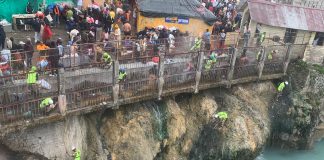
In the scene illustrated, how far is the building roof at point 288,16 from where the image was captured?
25.2 m

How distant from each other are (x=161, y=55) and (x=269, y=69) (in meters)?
8.60

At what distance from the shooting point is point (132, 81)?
1830 cm

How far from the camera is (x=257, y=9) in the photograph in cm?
2642

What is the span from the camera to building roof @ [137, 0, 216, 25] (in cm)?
2389

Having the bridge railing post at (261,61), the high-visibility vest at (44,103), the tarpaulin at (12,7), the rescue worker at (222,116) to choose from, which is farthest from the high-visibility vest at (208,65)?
the tarpaulin at (12,7)

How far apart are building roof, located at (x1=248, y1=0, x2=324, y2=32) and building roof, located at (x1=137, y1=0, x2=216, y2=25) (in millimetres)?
3802

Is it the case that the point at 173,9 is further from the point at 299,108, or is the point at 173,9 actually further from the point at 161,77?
the point at 299,108

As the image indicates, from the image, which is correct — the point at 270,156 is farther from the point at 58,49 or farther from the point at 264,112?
the point at 58,49

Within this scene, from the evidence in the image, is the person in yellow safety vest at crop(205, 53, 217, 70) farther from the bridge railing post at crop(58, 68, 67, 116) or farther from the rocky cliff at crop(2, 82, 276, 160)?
the bridge railing post at crop(58, 68, 67, 116)

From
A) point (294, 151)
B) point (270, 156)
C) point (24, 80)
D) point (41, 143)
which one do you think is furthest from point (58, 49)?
point (294, 151)

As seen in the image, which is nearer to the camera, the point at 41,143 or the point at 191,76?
the point at 41,143

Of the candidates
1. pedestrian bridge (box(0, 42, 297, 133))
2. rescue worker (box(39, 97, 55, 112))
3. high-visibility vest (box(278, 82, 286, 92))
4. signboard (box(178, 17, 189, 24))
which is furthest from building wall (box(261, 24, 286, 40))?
rescue worker (box(39, 97, 55, 112))

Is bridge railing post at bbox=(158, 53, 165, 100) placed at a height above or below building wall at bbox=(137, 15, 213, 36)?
below

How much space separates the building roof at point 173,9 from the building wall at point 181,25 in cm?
30
